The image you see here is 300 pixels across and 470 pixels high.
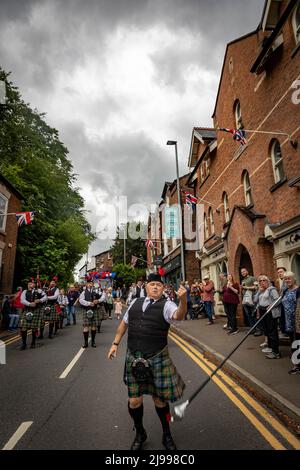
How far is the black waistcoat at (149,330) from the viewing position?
3.37 metres

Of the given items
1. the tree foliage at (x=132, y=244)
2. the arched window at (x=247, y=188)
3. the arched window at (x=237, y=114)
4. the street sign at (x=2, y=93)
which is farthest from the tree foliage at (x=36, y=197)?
the tree foliage at (x=132, y=244)

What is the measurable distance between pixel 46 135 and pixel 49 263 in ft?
47.6

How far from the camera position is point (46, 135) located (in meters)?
28.3

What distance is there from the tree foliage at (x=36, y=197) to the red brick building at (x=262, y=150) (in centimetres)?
1162

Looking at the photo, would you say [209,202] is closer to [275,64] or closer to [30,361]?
[275,64]

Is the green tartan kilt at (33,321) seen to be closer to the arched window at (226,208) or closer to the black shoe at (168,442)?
the black shoe at (168,442)

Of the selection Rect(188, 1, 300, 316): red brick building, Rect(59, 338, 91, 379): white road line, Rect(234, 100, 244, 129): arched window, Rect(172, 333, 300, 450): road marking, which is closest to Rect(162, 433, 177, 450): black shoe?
Rect(172, 333, 300, 450): road marking

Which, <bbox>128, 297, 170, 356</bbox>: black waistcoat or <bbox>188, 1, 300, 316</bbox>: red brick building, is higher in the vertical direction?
<bbox>188, 1, 300, 316</bbox>: red brick building

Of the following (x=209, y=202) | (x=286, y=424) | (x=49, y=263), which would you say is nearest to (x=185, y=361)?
(x=286, y=424)

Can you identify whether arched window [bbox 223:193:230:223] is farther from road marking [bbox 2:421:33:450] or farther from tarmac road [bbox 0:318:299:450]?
road marking [bbox 2:421:33:450]

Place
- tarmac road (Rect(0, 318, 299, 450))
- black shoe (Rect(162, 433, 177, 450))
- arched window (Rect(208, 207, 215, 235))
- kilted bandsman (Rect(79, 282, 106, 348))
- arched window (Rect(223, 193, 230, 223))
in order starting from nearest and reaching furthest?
black shoe (Rect(162, 433, 177, 450))
tarmac road (Rect(0, 318, 299, 450))
kilted bandsman (Rect(79, 282, 106, 348))
arched window (Rect(223, 193, 230, 223))
arched window (Rect(208, 207, 215, 235))

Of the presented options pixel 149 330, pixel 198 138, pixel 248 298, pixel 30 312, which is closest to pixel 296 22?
pixel 248 298

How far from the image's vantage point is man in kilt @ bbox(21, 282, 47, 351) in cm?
913

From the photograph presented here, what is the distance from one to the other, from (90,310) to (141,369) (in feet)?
20.3
